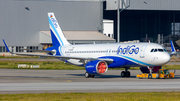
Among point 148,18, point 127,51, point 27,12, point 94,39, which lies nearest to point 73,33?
point 94,39

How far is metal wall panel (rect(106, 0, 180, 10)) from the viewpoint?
85.4 meters

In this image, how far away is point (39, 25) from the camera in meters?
86.3

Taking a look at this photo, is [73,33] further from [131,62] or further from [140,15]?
[131,62]

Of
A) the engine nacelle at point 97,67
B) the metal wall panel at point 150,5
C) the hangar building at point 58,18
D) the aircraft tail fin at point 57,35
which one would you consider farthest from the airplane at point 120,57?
the metal wall panel at point 150,5

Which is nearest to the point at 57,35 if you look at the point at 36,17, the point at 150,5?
the point at 36,17

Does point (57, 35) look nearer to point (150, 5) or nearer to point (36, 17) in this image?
point (36, 17)

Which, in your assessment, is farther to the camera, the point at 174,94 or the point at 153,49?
the point at 153,49

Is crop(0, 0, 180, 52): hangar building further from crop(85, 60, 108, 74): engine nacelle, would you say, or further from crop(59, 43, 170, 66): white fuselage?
crop(85, 60, 108, 74): engine nacelle

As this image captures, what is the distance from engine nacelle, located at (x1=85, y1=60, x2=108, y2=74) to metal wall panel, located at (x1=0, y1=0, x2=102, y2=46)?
178ft

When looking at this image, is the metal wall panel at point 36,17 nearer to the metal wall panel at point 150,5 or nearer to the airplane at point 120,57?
the metal wall panel at point 150,5

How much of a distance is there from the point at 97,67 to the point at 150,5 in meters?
57.1

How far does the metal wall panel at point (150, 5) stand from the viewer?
8538 cm

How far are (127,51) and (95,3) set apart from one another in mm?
56576

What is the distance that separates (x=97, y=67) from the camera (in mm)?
33719
